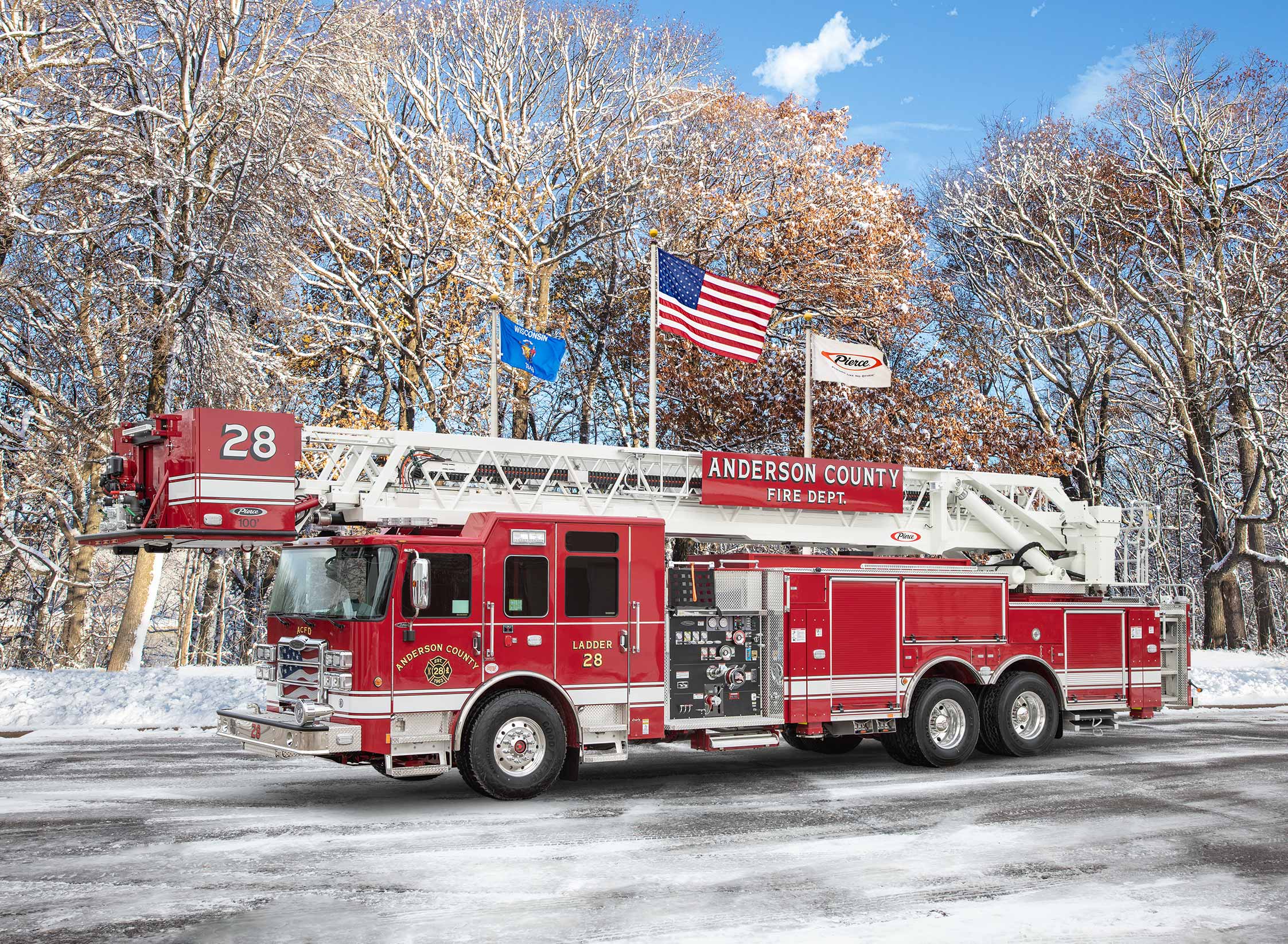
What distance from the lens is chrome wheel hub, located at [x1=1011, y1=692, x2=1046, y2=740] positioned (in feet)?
45.5

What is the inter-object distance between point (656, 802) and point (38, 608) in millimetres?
23057

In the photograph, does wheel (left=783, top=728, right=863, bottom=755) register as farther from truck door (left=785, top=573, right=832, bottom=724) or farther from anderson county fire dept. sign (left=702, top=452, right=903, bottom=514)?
anderson county fire dept. sign (left=702, top=452, right=903, bottom=514)

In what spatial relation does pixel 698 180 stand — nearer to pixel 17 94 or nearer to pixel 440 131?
pixel 440 131

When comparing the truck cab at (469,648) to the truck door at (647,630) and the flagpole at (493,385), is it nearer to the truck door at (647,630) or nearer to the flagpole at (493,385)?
the truck door at (647,630)

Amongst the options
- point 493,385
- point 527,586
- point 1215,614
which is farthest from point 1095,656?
point 1215,614

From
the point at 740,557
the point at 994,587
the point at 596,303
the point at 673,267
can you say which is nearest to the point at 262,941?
the point at 740,557

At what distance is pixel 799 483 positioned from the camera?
13172 millimetres

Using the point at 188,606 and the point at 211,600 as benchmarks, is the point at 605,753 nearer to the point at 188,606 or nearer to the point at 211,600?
the point at 188,606

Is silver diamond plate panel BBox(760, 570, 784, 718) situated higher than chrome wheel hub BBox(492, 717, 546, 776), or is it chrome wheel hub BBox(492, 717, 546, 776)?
silver diamond plate panel BBox(760, 570, 784, 718)

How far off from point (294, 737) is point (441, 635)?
1498 mm

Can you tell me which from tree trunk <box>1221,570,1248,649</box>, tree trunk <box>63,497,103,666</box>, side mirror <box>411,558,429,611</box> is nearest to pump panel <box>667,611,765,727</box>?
side mirror <box>411,558,429,611</box>

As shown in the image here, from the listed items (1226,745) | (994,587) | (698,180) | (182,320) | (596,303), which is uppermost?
(698,180)

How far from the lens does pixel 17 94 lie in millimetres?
21297

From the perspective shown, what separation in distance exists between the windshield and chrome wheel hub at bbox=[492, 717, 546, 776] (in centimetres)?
161
